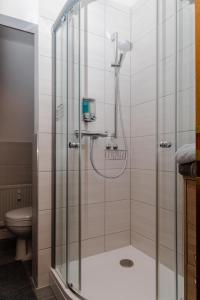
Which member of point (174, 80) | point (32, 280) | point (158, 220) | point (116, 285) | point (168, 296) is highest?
point (174, 80)

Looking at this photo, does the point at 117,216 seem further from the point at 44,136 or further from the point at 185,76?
the point at 185,76

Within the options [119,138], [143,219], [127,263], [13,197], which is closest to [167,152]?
[119,138]

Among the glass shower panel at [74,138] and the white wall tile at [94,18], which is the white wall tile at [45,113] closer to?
the glass shower panel at [74,138]

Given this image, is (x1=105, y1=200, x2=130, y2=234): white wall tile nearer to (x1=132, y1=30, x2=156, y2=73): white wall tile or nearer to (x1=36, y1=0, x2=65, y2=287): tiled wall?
(x1=36, y1=0, x2=65, y2=287): tiled wall

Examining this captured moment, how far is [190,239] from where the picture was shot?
2.74 feet

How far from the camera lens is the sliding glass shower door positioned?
4.97ft

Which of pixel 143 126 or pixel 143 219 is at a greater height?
pixel 143 126

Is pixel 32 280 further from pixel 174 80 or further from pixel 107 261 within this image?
pixel 174 80

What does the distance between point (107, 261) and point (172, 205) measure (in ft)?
3.05

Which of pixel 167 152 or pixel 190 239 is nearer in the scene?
pixel 190 239

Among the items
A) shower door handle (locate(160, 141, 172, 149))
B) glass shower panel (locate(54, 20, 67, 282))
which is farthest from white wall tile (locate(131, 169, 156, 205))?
glass shower panel (locate(54, 20, 67, 282))

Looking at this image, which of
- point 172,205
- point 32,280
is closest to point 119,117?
point 172,205

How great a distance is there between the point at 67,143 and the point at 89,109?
0.38 meters

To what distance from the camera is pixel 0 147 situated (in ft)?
8.64
